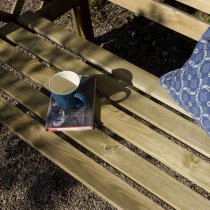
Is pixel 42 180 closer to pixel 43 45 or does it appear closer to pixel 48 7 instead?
pixel 43 45

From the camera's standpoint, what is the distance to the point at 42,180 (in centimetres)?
244

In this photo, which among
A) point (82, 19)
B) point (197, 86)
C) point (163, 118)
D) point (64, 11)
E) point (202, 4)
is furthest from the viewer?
point (82, 19)

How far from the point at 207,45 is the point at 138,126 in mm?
434

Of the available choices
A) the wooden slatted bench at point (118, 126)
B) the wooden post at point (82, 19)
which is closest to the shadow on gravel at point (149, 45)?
the wooden post at point (82, 19)

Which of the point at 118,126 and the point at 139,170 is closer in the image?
the point at 139,170

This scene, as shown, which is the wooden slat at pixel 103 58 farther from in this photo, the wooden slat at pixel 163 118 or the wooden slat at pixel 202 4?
the wooden slat at pixel 202 4

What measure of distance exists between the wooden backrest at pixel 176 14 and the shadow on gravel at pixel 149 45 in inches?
26.7

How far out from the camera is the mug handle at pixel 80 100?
1839 millimetres

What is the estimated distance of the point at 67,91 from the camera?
74.2 inches

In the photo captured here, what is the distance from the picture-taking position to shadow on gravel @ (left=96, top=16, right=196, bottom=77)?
2.91 metres

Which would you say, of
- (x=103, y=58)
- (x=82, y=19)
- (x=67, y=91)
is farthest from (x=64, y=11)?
(x=67, y=91)

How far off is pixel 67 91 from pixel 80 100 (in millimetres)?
69

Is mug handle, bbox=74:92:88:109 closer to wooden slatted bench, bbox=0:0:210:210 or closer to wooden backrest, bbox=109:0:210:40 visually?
wooden slatted bench, bbox=0:0:210:210

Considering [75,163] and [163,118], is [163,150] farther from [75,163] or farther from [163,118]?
[75,163]
